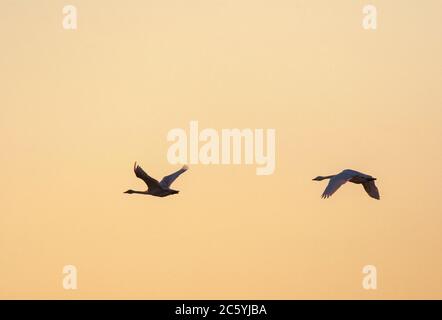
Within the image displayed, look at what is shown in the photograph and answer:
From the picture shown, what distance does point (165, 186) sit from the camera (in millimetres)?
46469

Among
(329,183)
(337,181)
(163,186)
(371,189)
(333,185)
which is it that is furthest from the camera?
(163,186)

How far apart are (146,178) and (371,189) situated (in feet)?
28.7

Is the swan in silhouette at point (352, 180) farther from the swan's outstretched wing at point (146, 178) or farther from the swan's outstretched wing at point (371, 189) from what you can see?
the swan's outstretched wing at point (146, 178)

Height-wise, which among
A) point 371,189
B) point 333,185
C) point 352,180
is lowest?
point 371,189

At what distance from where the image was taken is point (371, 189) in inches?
1762

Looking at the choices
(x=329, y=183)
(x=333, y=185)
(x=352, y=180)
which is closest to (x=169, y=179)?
(x=352, y=180)

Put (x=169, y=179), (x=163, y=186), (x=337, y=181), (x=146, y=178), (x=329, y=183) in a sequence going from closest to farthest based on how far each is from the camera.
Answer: (x=329, y=183) → (x=337, y=181) → (x=146, y=178) → (x=163, y=186) → (x=169, y=179)

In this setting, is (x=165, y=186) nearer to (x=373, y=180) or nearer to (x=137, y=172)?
(x=137, y=172)

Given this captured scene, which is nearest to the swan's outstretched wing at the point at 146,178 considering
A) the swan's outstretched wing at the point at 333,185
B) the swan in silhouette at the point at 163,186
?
the swan in silhouette at the point at 163,186

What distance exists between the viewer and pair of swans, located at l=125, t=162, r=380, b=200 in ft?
136

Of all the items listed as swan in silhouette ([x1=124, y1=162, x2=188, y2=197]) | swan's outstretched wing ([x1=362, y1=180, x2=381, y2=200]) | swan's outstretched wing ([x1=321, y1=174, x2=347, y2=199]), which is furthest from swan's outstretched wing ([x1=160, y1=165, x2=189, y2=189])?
swan's outstretched wing ([x1=362, y1=180, x2=381, y2=200])

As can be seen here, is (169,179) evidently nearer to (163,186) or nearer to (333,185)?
(163,186)
